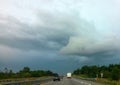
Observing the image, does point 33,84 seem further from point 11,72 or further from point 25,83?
point 11,72

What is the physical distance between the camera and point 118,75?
388 feet

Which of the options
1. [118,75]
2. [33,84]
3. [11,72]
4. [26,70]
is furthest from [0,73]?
[33,84]

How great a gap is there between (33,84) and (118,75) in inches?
2713

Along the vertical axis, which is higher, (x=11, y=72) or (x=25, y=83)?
(x=11, y=72)

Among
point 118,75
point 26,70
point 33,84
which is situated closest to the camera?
point 33,84

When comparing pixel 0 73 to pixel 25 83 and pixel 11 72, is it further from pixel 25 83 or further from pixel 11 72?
pixel 25 83

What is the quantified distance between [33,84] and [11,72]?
101254 millimetres

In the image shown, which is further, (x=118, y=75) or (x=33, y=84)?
(x=118, y=75)

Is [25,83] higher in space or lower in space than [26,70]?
lower

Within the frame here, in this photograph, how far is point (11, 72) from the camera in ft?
504

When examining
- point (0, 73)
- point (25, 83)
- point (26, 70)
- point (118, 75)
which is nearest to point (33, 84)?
point (25, 83)

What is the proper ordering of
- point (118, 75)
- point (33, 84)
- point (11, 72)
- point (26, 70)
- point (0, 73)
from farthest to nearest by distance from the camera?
1. point (26, 70)
2. point (11, 72)
3. point (0, 73)
4. point (118, 75)
5. point (33, 84)

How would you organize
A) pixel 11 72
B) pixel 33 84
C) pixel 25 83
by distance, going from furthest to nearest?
pixel 11 72
pixel 33 84
pixel 25 83

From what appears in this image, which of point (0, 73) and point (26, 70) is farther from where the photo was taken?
point (26, 70)
